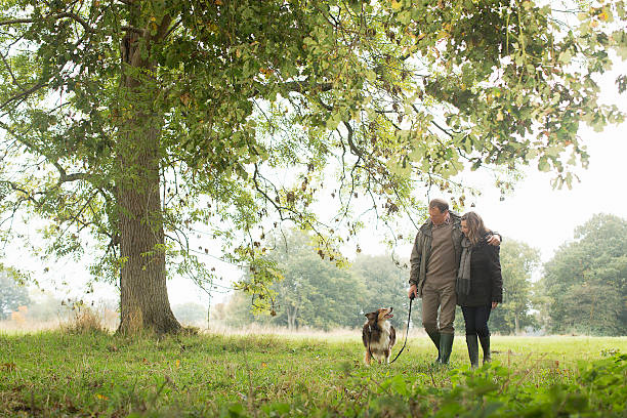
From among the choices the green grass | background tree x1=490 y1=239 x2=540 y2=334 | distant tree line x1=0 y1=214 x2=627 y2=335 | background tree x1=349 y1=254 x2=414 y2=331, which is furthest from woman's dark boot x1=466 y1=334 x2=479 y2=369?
background tree x1=349 y1=254 x2=414 y2=331

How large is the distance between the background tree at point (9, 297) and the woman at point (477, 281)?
82.4 metres

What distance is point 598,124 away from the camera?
15.0 feet

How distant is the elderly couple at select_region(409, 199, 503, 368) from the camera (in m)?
6.35

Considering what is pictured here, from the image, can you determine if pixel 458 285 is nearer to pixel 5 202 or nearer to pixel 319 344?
pixel 319 344

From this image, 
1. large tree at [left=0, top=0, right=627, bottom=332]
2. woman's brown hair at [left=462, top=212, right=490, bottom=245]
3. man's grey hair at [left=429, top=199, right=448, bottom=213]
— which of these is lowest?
woman's brown hair at [left=462, top=212, right=490, bottom=245]

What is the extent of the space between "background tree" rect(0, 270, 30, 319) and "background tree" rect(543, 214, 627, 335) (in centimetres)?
7390

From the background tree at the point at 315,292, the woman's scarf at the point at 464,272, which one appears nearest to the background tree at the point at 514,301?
the background tree at the point at 315,292

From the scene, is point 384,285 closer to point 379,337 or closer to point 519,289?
point 519,289

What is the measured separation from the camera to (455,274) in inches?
270

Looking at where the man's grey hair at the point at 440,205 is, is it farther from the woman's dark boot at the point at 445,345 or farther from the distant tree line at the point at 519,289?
the distant tree line at the point at 519,289

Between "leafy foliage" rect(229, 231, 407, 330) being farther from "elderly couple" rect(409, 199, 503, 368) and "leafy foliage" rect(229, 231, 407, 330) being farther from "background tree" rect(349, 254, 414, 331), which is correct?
"elderly couple" rect(409, 199, 503, 368)

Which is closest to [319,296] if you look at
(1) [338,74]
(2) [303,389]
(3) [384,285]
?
(3) [384,285]

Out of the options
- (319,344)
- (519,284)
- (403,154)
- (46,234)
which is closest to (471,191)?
(319,344)

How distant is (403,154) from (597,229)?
5268cm
